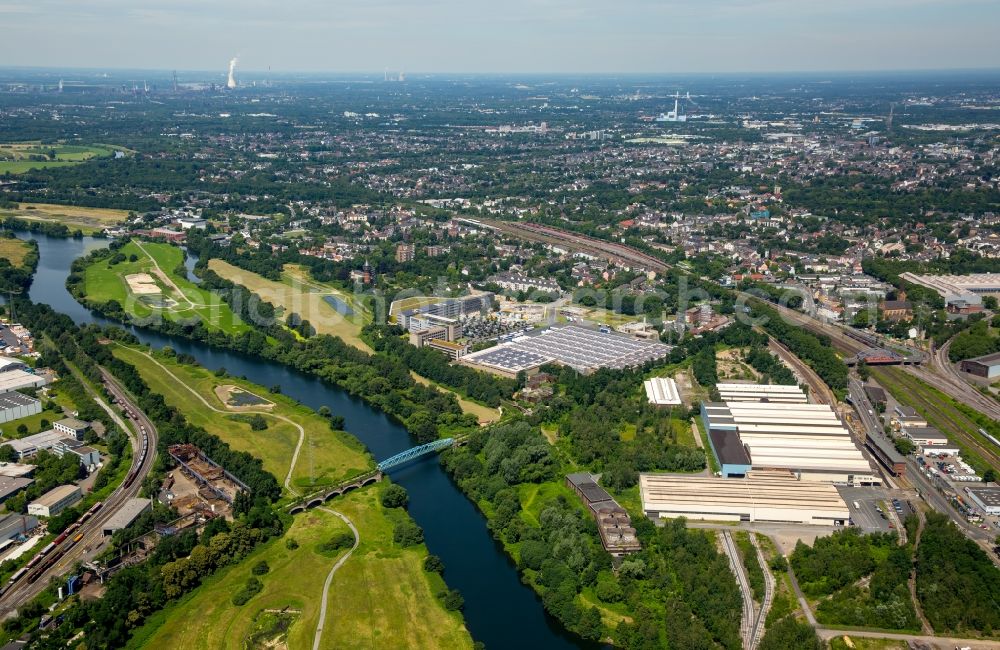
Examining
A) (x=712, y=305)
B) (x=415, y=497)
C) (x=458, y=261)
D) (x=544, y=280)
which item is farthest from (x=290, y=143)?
(x=415, y=497)

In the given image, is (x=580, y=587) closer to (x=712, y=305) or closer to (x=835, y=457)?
(x=835, y=457)

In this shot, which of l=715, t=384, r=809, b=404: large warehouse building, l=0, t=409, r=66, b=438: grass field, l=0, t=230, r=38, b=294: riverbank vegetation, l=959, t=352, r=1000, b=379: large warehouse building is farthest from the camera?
l=0, t=230, r=38, b=294: riverbank vegetation

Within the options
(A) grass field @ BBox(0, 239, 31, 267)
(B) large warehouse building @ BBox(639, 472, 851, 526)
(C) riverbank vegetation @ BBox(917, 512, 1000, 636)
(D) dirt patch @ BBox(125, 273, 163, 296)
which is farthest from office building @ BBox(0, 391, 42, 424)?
(C) riverbank vegetation @ BBox(917, 512, 1000, 636)

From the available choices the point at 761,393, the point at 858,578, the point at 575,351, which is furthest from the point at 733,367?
the point at 858,578

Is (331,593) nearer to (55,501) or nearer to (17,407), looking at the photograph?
(55,501)

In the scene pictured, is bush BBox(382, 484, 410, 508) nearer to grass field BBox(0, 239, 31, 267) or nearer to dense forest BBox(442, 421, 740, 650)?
dense forest BBox(442, 421, 740, 650)

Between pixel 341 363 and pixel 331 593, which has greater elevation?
pixel 341 363
